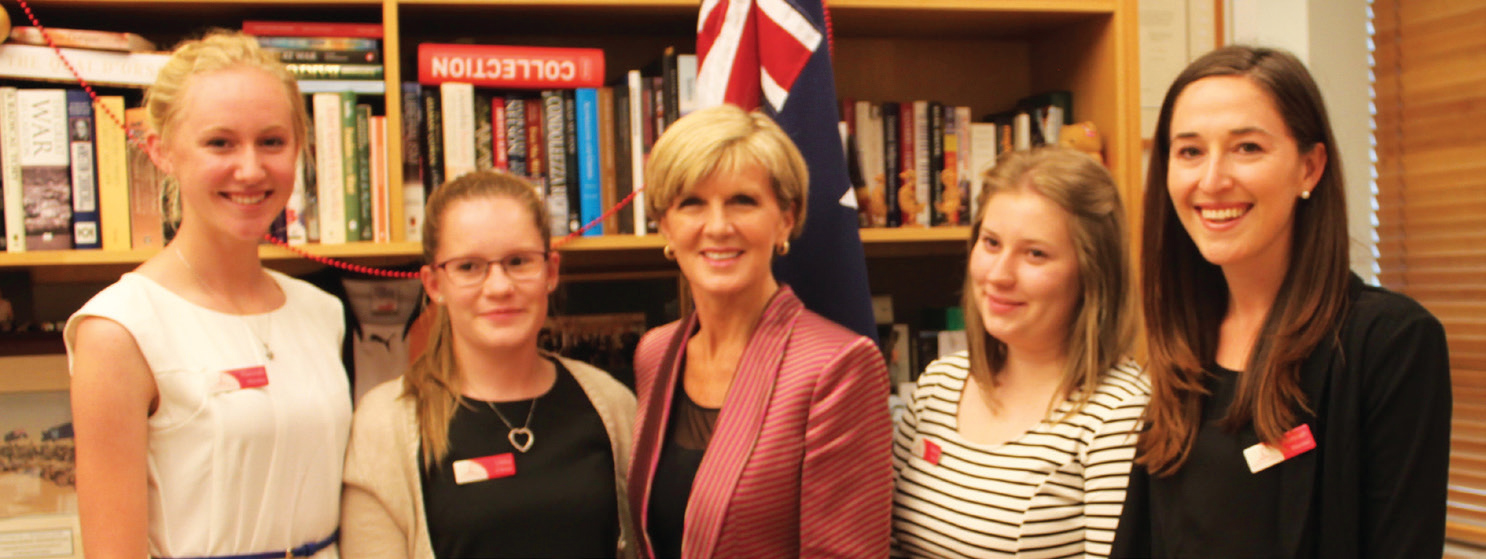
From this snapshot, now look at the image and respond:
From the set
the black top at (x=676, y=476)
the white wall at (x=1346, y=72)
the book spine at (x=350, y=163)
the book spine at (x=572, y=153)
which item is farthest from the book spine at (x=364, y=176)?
the white wall at (x=1346, y=72)

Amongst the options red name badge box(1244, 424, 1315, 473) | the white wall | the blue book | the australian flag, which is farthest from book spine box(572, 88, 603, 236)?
Result: the white wall

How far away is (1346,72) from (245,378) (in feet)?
7.70

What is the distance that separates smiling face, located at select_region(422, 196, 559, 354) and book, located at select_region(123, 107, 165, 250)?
0.67m

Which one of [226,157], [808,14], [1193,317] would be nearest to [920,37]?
[808,14]

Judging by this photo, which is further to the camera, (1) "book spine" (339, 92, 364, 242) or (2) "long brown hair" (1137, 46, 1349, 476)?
(1) "book spine" (339, 92, 364, 242)

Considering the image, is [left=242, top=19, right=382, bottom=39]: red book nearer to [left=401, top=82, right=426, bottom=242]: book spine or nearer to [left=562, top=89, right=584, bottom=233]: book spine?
[left=401, top=82, right=426, bottom=242]: book spine

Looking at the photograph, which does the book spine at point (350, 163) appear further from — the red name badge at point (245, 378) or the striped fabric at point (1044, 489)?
the striped fabric at point (1044, 489)

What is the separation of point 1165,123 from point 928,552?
69cm

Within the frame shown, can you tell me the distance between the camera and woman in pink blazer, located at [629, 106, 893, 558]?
1356 millimetres

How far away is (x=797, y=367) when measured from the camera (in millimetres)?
1408

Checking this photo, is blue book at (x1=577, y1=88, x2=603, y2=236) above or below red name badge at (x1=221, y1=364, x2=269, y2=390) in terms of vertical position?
above

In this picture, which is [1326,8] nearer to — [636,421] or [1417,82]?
[1417,82]

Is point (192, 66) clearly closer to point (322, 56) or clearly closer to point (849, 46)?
point (322, 56)

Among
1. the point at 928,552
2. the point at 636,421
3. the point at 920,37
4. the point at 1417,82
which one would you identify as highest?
the point at 920,37
